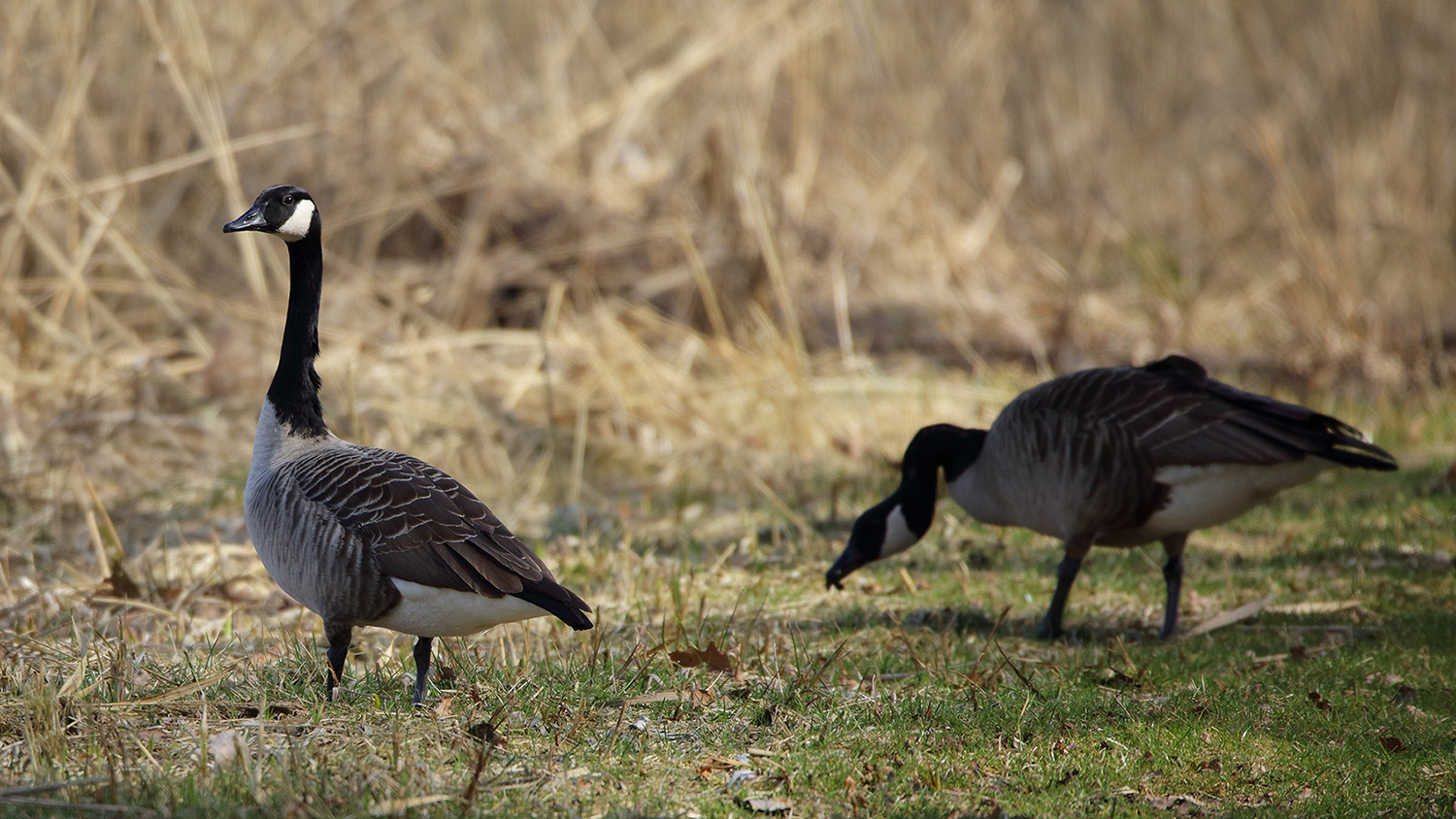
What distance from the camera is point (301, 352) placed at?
4.44 metres

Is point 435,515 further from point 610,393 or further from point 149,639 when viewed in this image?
point 610,393

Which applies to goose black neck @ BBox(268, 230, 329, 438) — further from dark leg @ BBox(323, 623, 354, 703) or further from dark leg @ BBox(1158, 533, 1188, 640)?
dark leg @ BBox(1158, 533, 1188, 640)

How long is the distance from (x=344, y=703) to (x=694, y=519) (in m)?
3.48

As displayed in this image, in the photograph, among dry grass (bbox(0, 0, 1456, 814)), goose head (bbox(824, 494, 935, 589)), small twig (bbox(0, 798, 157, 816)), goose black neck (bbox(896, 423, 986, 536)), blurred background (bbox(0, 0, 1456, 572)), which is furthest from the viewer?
blurred background (bbox(0, 0, 1456, 572))

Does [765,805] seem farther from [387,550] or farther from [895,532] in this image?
[895,532]

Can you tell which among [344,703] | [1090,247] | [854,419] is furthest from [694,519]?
[1090,247]

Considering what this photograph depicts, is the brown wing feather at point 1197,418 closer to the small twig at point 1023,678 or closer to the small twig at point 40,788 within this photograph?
the small twig at point 1023,678

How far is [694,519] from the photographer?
7008 millimetres

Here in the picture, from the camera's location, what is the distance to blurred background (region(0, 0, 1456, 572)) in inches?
291

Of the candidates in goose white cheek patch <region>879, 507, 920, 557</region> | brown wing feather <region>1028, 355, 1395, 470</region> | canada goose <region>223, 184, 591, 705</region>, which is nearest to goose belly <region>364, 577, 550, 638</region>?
canada goose <region>223, 184, 591, 705</region>

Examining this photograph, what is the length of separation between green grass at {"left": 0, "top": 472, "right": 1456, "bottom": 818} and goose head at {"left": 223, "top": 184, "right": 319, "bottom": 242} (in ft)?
4.53

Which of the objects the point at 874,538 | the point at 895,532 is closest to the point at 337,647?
the point at 874,538

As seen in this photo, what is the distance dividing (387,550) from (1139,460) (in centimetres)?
283

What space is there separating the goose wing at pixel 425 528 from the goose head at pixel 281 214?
0.82 metres
